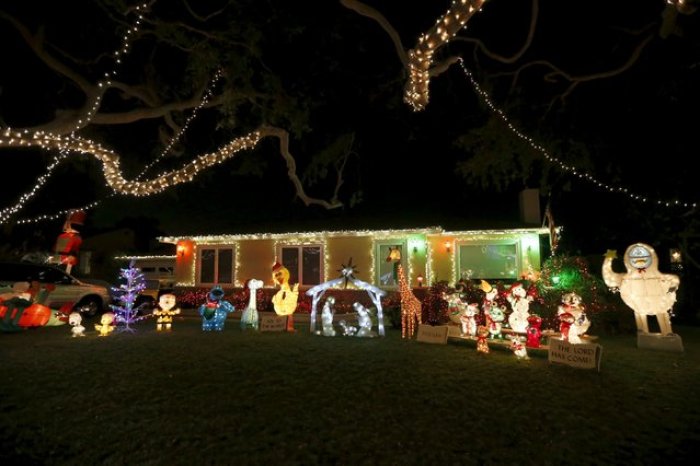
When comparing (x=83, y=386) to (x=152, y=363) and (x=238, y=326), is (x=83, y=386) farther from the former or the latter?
(x=238, y=326)

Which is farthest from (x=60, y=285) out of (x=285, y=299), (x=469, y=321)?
(x=469, y=321)

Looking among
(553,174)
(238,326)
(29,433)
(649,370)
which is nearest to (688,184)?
(553,174)

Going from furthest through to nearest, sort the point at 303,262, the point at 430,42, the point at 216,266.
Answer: the point at 216,266 → the point at 303,262 → the point at 430,42

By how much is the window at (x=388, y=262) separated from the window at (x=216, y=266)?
6.14 m

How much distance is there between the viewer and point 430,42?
6668 mm

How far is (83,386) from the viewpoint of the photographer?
19.2 feet

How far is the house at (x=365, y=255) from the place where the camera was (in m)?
15.9

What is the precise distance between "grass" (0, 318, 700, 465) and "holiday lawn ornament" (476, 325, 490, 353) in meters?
0.30

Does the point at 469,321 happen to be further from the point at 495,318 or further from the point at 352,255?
the point at 352,255

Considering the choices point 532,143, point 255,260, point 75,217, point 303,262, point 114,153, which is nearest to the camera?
point 114,153

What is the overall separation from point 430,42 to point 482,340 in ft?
17.9

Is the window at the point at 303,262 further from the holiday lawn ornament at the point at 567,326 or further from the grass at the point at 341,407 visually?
the holiday lawn ornament at the point at 567,326

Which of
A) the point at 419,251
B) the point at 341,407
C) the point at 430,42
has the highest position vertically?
the point at 430,42

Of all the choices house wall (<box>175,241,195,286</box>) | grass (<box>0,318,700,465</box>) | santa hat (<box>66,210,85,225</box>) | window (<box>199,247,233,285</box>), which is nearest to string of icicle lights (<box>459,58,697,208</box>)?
grass (<box>0,318,700,465</box>)
